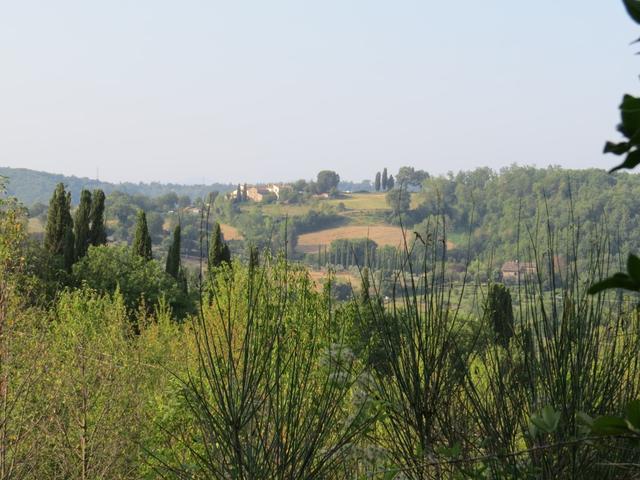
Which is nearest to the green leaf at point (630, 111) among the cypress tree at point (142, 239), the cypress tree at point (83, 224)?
the cypress tree at point (83, 224)

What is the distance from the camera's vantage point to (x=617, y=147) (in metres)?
1.17

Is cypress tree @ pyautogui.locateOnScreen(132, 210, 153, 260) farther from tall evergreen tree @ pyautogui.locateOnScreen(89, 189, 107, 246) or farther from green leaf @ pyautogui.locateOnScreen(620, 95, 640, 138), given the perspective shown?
green leaf @ pyautogui.locateOnScreen(620, 95, 640, 138)

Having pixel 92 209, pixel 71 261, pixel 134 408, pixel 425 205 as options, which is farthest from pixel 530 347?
pixel 425 205

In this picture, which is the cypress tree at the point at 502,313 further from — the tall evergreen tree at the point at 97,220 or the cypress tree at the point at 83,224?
the tall evergreen tree at the point at 97,220

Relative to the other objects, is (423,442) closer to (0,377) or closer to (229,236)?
(0,377)

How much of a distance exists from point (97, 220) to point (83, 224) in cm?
91

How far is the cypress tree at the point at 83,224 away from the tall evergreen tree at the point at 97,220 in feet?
0.63

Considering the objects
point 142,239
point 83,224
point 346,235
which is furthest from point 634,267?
point 346,235

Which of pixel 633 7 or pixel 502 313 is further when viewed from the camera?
pixel 502 313

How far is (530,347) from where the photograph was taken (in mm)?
4664

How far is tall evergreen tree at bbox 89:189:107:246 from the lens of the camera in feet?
151

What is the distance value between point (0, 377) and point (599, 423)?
837 cm

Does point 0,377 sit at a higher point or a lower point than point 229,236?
higher

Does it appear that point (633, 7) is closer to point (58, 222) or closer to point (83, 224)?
point (58, 222)
